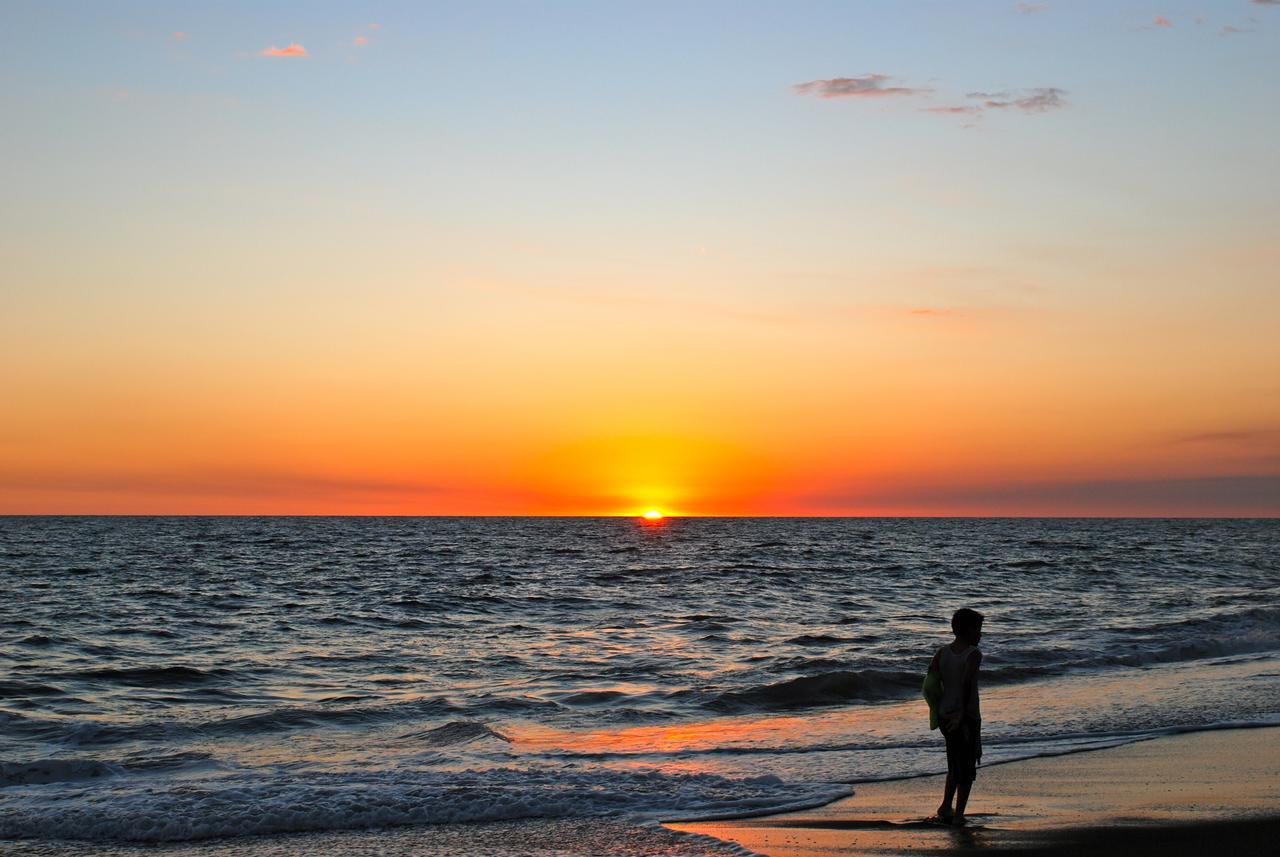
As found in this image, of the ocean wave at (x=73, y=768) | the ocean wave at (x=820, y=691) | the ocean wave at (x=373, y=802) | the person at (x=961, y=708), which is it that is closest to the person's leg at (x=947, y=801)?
the person at (x=961, y=708)

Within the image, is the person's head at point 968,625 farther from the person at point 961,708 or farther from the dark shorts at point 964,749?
the dark shorts at point 964,749

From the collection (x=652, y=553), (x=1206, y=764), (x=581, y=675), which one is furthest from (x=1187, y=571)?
(x=1206, y=764)

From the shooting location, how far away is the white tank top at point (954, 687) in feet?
29.8

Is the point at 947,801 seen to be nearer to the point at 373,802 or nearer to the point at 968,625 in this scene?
the point at 968,625

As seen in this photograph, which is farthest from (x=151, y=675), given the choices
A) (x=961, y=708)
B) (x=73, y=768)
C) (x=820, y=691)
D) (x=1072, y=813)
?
(x=1072, y=813)

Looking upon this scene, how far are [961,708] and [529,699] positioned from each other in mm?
9729

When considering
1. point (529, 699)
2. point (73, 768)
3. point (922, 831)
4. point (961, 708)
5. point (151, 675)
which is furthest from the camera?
point (151, 675)

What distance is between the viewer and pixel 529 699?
17.6 m

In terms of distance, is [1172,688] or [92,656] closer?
[1172,688]

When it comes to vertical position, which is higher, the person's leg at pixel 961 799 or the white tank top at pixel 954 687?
the white tank top at pixel 954 687

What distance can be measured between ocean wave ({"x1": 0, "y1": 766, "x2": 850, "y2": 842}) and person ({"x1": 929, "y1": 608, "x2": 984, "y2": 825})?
1.59 metres

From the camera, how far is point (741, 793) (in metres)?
10.8

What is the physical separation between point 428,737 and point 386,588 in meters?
26.3

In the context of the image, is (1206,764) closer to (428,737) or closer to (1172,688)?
(1172,688)
